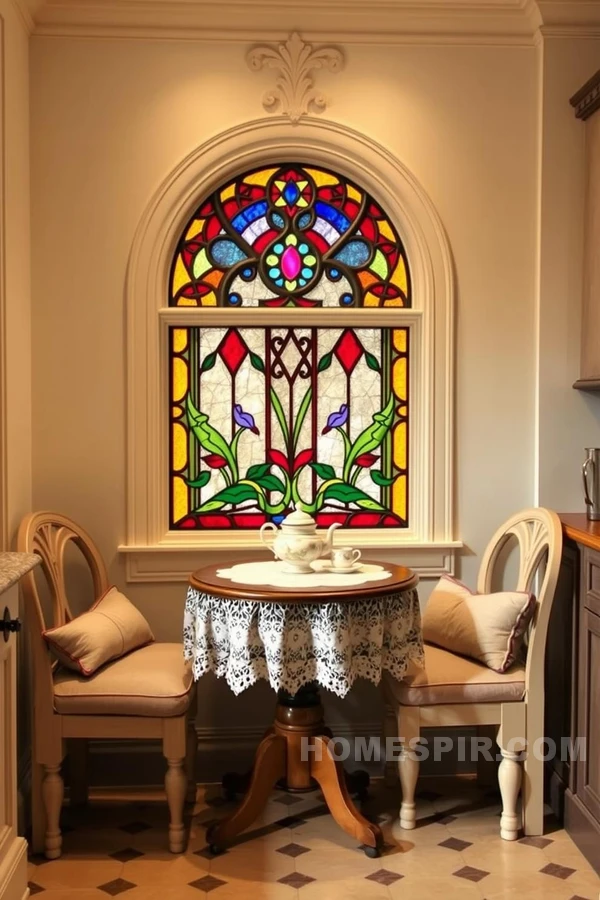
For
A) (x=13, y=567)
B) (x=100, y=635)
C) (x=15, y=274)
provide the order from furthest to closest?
(x=15, y=274) < (x=100, y=635) < (x=13, y=567)

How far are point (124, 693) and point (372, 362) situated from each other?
1524 millimetres

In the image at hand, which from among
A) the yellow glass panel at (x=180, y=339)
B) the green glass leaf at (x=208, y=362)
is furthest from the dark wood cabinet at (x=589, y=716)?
the yellow glass panel at (x=180, y=339)

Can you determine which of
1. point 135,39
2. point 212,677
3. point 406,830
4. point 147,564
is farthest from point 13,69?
point 406,830

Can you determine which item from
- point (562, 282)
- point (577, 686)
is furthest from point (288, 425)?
point (577, 686)

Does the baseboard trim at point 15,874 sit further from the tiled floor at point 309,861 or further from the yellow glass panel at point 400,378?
the yellow glass panel at point 400,378

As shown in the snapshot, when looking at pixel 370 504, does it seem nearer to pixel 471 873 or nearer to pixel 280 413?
pixel 280 413

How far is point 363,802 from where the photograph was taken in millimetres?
3428

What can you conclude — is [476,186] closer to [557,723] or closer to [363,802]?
[557,723]

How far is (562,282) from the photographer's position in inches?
144

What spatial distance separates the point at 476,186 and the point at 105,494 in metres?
1.78

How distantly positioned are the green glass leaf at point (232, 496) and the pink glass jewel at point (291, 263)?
31.7 inches

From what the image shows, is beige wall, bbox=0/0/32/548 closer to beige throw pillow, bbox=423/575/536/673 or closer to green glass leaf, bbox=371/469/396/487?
green glass leaf, bbox=371/469/396/487

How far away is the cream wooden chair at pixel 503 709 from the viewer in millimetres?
3145

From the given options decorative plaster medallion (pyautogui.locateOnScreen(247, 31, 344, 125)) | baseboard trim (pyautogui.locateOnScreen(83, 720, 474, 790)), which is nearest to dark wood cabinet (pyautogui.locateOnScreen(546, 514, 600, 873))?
baseboard trim (pyautogui.locateOnScreen(83, 720, 474, 790))
